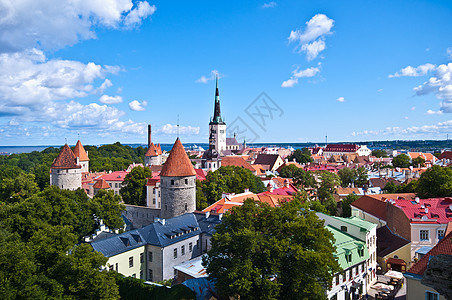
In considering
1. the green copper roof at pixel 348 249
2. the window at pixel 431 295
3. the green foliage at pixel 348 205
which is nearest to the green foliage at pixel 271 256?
the window at pixel 431 295

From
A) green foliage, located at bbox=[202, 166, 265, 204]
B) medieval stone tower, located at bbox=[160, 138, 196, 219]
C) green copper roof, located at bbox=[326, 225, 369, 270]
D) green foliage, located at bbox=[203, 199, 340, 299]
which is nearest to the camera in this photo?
green foliage, located at bbox=[203, 199, 340, 299]

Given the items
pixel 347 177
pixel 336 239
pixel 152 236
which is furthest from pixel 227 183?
pixel 347 177

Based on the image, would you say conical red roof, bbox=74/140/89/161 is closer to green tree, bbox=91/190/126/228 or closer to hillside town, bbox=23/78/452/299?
hillside town, bbox=23/78/452/299

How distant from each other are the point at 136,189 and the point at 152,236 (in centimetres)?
1877

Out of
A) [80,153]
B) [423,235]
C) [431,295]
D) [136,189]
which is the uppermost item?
[80,153]

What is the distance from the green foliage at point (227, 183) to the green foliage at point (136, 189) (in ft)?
26.6

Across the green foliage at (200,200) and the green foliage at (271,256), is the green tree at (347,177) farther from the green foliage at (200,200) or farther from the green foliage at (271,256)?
the green foliage at (271,256)

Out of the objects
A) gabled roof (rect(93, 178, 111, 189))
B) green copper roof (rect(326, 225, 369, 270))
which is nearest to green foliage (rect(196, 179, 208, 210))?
green copper roof (rect(326, 225, 369, 270))

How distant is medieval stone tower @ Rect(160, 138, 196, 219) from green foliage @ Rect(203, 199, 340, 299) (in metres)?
14.9

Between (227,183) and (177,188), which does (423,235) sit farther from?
(227,183)

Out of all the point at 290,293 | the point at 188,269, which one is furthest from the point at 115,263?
the point at 290,293

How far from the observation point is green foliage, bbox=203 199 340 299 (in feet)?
47.6

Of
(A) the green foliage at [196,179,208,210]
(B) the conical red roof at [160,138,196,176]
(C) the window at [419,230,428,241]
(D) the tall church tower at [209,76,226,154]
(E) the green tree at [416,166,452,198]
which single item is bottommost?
(C) the window at [419,230,428,241]

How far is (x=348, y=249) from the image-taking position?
2180 centimetres
